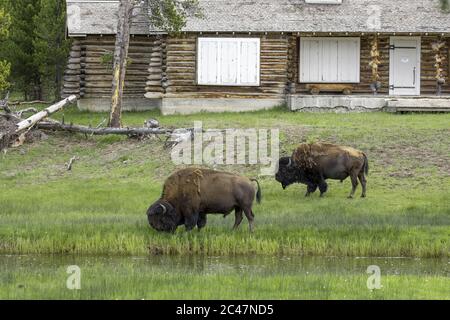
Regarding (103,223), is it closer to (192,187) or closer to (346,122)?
(192,187)

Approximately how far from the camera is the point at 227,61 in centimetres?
3753

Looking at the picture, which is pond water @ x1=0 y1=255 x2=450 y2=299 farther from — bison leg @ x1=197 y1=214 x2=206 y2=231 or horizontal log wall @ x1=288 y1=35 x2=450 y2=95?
horizontal log wall @ x1=288 y1=35 x2=450 y2=95

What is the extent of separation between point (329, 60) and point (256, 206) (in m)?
17.4

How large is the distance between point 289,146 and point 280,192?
13.9 ft

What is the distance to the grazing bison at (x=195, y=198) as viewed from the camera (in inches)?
732

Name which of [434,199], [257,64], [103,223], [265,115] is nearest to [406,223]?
[434,199]

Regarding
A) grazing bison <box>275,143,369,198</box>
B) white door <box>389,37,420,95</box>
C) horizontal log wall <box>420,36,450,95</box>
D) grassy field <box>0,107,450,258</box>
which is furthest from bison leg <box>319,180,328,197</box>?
horizontal log wall <box>420,36,450,95</box>

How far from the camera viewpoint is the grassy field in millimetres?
18359

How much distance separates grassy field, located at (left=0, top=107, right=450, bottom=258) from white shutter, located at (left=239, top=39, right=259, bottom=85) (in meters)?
2.53

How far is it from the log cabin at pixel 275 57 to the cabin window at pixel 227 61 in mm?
36

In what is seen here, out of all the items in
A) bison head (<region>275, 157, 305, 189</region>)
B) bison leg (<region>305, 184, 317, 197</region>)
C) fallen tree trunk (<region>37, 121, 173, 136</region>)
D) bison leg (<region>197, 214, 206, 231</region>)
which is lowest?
bison leg (<region>197, 214, 206, 231</region>)

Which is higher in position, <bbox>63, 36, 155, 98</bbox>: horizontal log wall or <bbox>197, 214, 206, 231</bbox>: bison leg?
<bbox>63, 36, 155, 98</bbox>: horizontal log wall

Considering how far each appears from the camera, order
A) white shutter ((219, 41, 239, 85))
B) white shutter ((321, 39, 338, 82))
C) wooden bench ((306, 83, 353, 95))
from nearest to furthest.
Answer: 1. white shutter ((219, 41, 239, 85))
2. wooden bench ((306, 83, 353, 95))
3. white shutter ((321, 39, 338, 82))

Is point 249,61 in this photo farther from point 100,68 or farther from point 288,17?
point 100,68
